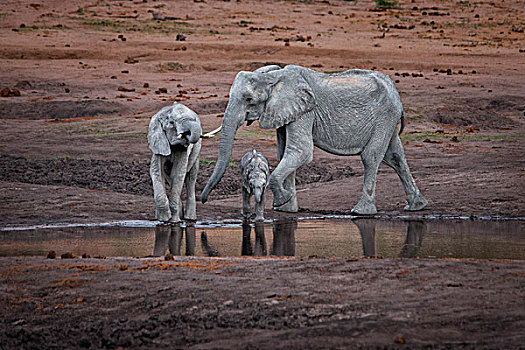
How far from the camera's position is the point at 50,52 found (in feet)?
125

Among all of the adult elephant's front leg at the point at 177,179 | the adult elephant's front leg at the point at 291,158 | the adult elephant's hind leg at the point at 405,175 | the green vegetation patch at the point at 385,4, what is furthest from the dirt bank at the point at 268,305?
the green vegetation patch at the point at 385,4

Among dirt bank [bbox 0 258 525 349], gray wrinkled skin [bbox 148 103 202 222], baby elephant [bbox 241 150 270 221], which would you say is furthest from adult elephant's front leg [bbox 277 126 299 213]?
dirt bank [bbox 0 258 525 349]

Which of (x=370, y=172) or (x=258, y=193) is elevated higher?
(x=370, y=172)

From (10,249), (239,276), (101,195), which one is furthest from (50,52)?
(239,276)

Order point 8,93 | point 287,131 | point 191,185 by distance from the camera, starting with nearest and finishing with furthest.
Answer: point 191,185 → point 287,131 → point 8,93

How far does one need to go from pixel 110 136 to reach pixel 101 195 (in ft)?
23.7

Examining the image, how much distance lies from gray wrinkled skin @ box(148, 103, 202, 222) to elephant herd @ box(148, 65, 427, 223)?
2 centimetres

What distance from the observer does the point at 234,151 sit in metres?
19.0

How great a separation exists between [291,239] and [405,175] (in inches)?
156

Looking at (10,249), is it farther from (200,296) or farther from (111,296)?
(200,296)

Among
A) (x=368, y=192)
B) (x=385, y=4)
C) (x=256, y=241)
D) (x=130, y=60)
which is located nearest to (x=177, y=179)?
(x=256, y=241)

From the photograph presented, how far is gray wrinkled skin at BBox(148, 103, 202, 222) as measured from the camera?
11961 millimetres

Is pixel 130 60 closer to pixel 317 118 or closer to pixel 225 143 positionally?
pixel 317 118

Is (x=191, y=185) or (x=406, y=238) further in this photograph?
(x=191, y=185)
